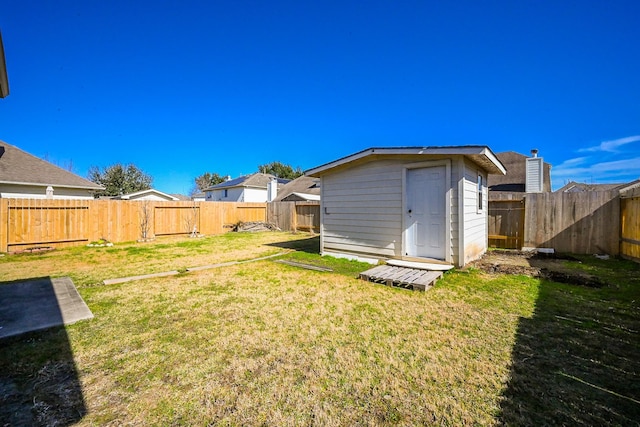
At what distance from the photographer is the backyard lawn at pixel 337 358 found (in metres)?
1.82

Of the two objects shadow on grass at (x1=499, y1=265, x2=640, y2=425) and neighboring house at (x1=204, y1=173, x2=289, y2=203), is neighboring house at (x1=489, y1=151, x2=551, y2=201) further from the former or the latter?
neighboring house at (x1=204, y1=173, x2=289, y2=203)

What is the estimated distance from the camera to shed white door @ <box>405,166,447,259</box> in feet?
19.6

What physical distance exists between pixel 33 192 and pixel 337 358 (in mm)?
17822

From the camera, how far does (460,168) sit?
18.8ft

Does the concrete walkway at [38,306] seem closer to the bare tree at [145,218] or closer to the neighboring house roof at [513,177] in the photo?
the bare tree at [145,218]

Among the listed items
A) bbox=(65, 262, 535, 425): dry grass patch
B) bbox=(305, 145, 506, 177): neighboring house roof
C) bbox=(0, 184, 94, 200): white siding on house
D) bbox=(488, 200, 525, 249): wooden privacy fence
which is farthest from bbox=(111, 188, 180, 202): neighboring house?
bbox=(488, 200, 525, 249): wooden privacy fence

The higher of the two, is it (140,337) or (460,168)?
(460,168)

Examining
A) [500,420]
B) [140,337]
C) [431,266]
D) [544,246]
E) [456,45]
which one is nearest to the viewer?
[500,420]

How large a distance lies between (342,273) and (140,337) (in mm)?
3834

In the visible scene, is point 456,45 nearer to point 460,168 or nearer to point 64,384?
point 460,168

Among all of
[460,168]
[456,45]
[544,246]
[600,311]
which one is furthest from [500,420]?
[456,45]

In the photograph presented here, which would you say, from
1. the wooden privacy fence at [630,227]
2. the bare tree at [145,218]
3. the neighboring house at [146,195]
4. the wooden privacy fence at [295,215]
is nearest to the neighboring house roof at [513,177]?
the wooden privacy fence at [630,227]

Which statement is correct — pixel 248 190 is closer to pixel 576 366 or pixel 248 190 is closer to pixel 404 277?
pixel 404 277

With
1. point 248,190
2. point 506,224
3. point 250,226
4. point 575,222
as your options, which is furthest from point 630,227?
point 248,190
